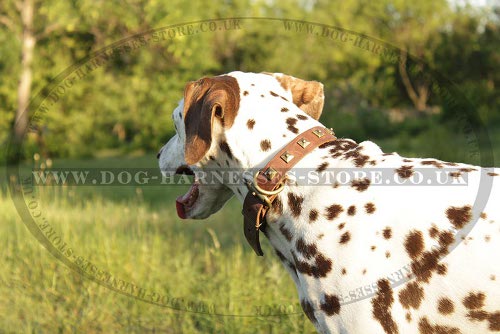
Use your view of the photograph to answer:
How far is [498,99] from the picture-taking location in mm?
22578

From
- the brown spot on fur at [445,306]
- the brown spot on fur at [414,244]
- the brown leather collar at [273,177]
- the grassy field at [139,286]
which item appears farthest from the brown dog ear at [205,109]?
the grassy field at [139,286]

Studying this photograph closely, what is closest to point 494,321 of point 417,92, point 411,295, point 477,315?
point 477,315

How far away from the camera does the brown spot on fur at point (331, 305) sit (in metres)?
2.38

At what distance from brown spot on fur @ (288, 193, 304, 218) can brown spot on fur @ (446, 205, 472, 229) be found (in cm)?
60

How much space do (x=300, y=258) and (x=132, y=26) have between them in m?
10.9

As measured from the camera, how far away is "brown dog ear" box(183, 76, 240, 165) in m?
2.63

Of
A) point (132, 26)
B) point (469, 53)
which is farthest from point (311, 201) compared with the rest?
point (469, 53)

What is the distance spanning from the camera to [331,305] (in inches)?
94.4

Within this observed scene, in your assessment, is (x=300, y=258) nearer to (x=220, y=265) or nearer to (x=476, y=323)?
(x=476, y=323)

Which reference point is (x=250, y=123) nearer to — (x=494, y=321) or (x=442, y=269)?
(x=442, y=269)

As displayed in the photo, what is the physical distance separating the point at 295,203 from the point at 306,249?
0.69ft

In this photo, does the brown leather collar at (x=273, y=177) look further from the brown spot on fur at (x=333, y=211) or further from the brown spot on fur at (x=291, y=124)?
the brown spot on fur at (x=333, y=211)

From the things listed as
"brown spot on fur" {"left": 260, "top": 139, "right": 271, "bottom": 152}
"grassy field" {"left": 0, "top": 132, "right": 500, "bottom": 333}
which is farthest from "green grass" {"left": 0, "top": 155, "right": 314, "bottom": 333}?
"brown spot on fur" {"left": 260, "top": 139, "right": 271, "bottom": 152}

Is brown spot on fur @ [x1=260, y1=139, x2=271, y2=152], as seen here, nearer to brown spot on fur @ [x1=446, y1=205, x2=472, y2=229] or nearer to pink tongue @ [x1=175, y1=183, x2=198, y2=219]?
pink tongue @ [x1=175, y1=183, x2=198, y2=219]
